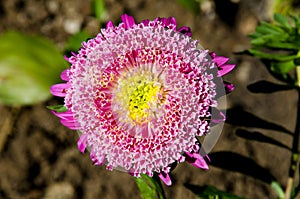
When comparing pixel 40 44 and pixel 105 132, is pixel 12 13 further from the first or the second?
pixel 105 132

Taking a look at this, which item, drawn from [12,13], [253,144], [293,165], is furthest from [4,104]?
[293,165]

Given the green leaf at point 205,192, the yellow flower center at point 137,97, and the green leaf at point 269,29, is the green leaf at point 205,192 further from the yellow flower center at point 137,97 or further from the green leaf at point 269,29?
the green leaf at point 269,29

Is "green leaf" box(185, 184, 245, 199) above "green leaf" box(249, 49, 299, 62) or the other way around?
the other way around

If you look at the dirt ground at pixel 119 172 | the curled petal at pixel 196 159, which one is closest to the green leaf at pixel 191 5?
the dirt ground at pixel 119 172

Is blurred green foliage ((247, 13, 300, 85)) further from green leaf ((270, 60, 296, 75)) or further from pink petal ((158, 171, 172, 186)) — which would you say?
pink petal ((158, 171, 172, 186))

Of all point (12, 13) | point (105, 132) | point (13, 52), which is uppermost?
point (12, 13)

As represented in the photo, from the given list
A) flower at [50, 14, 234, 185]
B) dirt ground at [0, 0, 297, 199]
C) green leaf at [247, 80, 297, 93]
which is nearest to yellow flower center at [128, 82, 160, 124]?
flower at [50, 14, 234, 185]
